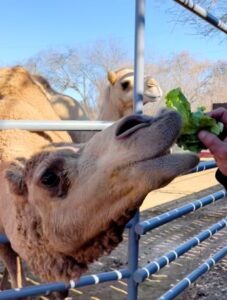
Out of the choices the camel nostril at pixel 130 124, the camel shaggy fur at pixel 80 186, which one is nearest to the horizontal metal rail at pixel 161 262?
the camel shaggy fur at pixel 80 186

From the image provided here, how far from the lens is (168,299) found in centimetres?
289

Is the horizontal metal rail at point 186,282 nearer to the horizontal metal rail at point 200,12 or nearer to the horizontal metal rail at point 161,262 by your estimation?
the horizontal metal rail at point 161,262

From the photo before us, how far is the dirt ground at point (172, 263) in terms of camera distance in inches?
158

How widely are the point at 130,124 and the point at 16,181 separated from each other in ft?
2.18

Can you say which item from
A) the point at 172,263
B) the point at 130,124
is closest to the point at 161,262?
the point at 130,124

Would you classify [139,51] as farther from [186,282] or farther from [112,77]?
[112,77]

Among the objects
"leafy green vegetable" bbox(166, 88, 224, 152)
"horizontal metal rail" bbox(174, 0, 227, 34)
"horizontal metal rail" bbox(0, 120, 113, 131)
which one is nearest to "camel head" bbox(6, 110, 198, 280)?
"horizontal metal rail" bbox(0, 120, 113, 131)

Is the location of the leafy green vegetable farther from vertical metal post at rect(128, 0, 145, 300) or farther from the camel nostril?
vertical metal post at rect(128, 0, 145, 300)

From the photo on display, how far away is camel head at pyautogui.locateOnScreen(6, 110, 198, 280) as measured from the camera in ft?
4.98

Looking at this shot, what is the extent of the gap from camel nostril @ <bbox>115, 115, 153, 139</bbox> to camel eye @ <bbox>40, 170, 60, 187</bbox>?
39 centimetres

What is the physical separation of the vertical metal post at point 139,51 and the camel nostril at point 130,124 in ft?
3.21

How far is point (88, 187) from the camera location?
172 centimetres

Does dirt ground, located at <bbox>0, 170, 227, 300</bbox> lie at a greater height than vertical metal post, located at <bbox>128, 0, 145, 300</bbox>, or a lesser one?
lesser

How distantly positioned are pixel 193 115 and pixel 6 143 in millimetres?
995
